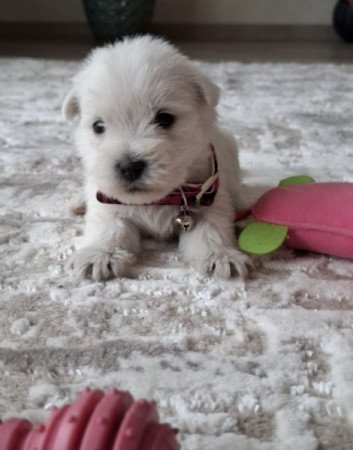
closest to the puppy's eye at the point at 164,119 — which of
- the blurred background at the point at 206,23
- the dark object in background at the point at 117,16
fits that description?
the dark object in background at the point at 117,16

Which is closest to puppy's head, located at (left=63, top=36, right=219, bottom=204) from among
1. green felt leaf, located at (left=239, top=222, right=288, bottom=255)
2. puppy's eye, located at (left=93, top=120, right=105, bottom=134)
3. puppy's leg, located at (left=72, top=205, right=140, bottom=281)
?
puppy's eye, located at (left=93, top=120, right=105, bottom=134)

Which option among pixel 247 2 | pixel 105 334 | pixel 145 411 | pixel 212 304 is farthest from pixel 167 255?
pixel 247 2

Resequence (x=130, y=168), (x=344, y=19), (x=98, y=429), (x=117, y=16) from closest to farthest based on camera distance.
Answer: (x=98, y=429) → (x=130, y=168) → (x=117, y=16) → (x=344, y=19)

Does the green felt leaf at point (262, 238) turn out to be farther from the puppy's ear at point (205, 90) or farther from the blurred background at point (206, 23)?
the blurred background at point (206, 23)

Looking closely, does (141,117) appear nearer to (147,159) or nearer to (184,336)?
(147,159)

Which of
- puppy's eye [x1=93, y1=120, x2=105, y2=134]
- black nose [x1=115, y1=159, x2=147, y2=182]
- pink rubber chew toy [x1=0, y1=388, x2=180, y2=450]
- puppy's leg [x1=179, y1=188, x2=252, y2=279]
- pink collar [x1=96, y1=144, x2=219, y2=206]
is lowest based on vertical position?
puppy's leg [x1=179, y1=188, x2=252, y2=279]

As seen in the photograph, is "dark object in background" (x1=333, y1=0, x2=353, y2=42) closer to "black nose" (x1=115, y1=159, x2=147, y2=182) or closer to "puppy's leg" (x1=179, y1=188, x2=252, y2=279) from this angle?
"puppy's leg" (x1=179, y1=188, x2=252, y2=279)

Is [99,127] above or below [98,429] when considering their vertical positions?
below

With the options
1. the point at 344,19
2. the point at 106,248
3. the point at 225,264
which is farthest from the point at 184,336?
the point at 344,19
